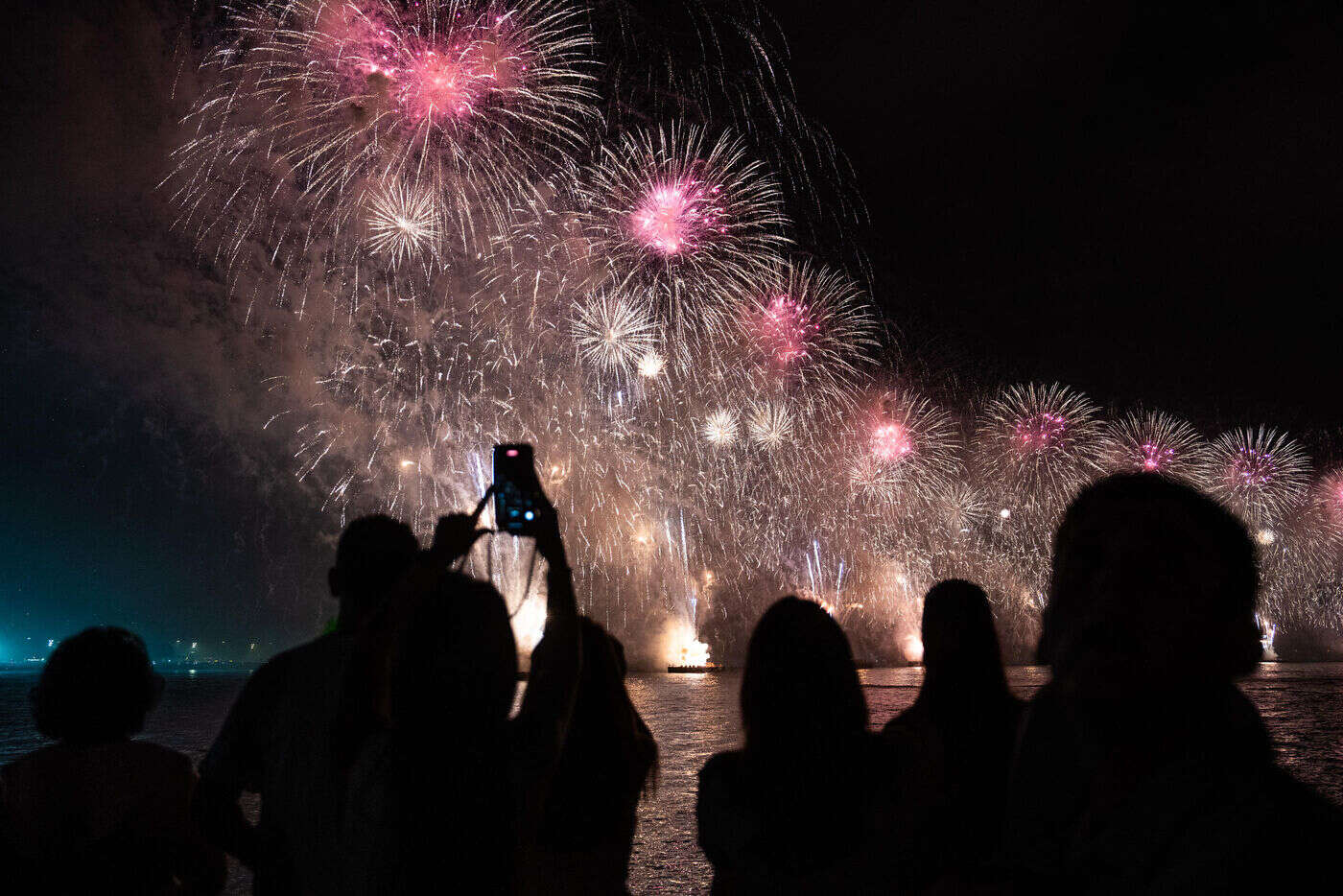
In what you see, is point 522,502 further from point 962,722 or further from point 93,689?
point 962,722

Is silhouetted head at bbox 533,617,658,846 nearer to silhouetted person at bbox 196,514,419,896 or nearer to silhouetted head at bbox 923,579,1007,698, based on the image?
silhouetted person at bbox 196,514,419,896

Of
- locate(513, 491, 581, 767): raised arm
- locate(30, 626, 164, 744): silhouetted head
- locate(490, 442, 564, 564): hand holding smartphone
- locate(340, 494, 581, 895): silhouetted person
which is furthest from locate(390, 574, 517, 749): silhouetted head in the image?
locate(30, 626, 164, 744): silhouetted head

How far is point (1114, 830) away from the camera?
1050mm

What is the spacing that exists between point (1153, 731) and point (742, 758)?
→ 53.6 inches

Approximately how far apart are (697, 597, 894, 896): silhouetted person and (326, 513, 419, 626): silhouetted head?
1.12 m

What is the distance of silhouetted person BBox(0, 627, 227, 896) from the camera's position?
2.46 m

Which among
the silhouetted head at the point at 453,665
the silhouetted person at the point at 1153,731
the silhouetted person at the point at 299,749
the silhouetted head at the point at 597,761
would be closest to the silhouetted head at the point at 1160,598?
the silhouetted person at the point at 1153,731

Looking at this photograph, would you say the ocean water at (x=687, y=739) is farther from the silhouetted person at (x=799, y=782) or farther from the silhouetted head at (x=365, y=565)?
the silhouetted head at (x=365, y=565)

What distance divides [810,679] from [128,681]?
2087 mm

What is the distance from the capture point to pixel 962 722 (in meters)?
3.01

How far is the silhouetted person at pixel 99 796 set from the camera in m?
2.46

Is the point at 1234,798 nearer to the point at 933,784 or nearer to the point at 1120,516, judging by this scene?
the point at 1120,516

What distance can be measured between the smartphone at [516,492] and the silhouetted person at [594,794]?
59 cm

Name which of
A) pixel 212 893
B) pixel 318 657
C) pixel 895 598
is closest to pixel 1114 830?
pixel 318 657
